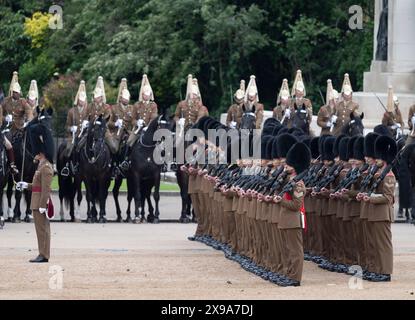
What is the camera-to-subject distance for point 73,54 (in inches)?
2050

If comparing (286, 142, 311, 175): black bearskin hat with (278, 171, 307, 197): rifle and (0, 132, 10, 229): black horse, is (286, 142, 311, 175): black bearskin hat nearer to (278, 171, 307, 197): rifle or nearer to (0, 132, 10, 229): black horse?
(278, 171, 307, 197): rifle

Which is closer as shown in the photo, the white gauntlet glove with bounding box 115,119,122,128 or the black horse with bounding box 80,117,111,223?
the black horse with bounding box 80,117,111,223

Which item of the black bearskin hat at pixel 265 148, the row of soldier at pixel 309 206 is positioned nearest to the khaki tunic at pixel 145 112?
the row of soldier at pixel 309 206

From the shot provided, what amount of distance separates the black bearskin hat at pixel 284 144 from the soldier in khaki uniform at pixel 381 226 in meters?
1.04

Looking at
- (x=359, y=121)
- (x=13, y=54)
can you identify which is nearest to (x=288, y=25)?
(x=13, y=54)

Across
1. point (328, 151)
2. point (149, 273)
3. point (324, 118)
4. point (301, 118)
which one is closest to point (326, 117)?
point (324, 118)

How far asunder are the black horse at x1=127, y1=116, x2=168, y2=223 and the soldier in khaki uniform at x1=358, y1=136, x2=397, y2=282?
403 inches

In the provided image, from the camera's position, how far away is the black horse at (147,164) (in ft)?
96.0

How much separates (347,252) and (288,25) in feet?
89.6

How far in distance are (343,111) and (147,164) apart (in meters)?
4.30

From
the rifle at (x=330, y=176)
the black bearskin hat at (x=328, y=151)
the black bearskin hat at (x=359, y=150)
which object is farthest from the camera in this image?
the black bearskin hat at (x=328, y=151)

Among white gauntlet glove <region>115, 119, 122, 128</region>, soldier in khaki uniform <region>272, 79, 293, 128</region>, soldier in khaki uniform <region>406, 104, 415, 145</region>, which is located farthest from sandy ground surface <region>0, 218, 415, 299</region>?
soldier in khaki uniform <region>272, 79, 293, 128</region>

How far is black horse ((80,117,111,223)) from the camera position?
2900cm

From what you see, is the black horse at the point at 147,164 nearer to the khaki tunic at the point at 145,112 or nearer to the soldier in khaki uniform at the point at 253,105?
the khaki tunic at the point at 145,112
